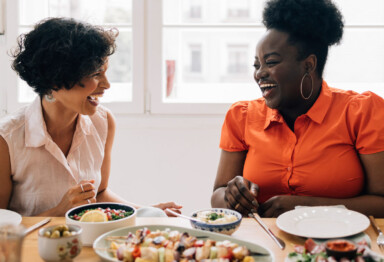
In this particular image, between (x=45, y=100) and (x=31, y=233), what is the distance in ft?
1.95

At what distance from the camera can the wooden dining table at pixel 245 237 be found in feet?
3.69

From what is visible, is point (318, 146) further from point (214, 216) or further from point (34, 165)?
point (34, 165)

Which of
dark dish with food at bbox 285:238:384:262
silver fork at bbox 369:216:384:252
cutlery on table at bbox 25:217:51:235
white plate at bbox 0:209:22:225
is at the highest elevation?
dark dish with food at bbox 285:238:384:262

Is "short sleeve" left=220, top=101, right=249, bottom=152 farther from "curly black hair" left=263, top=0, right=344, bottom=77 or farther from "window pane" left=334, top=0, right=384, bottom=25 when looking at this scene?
"window pane" left=334, top=0, right=384, bottom=25

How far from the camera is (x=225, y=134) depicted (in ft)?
5.86

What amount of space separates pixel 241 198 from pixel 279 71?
50cm

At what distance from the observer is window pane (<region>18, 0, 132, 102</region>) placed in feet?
8.57

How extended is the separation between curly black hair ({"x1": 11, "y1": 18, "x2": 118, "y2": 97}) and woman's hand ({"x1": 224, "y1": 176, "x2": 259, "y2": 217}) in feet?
2.17

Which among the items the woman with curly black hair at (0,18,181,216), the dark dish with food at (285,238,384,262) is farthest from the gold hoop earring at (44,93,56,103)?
the dark dish with food at (285,238,384,262)

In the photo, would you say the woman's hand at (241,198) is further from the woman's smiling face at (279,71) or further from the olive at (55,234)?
the olive at (55,234)

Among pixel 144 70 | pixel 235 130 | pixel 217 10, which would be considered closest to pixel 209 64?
pixel 217 10

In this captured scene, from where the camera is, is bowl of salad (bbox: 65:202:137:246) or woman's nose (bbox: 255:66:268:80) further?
woman's nose (bbox: 255:66:268:80)

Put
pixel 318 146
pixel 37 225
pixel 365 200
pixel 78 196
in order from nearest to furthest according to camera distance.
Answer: pixel 37 225
pixel 78 196
pixel 365 200
pixel 318 146

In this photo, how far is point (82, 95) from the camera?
1650 mm
